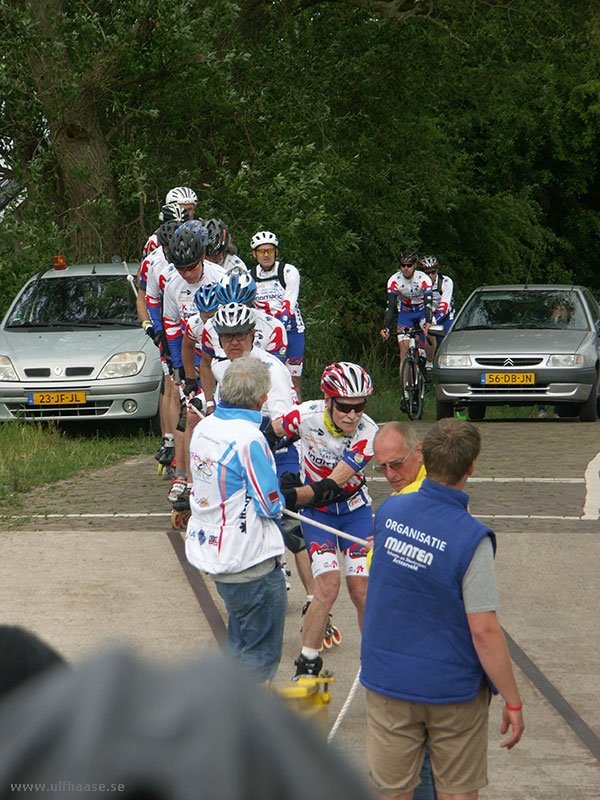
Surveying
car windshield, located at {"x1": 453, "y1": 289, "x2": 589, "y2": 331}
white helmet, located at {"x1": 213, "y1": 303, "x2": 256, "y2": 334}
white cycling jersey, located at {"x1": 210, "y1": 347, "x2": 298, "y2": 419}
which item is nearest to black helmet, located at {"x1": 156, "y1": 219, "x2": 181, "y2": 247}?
white helmet, located at {"x1": 213, "y1": 303, "x2": 256, "y2": 334}

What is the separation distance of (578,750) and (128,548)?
155 inches

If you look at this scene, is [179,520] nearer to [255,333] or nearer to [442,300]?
[255,333]

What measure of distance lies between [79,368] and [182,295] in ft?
14.5

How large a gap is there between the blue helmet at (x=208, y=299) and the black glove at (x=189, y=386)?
47.8 inches

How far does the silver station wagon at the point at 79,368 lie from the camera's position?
12.7 m

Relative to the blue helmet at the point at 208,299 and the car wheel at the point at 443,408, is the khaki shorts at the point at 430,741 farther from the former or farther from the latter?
the car wheel at the point at 443,408

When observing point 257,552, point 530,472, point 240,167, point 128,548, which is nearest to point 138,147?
point 240,167

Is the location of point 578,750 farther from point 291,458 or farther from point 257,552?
point 291,458

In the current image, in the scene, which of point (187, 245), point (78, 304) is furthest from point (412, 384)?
point (187, 245)

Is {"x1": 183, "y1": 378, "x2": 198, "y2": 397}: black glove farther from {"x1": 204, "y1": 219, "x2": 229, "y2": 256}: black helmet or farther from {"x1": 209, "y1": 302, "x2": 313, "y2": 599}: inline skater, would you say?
{"x1": 209, "y1": 302, "x2": 313, "y2": 599}: inline skater

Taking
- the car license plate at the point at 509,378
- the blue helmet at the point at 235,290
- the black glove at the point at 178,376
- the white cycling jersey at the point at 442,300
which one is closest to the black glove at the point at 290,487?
the blue helmet at the point at 235,290

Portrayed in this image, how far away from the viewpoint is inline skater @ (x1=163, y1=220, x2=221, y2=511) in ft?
26.0

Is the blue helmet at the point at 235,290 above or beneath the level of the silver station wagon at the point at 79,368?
above

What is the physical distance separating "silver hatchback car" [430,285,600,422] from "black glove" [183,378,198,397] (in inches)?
289
